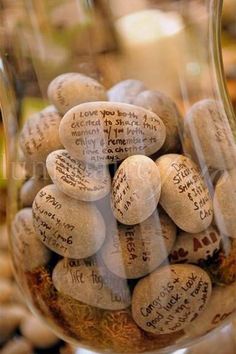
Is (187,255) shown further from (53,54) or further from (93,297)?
(53,54)

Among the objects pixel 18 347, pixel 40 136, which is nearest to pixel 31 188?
pixel 40 136

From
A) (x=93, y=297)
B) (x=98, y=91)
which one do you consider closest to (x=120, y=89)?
(x=98, y=91)

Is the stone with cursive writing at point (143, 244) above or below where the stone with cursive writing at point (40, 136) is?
below

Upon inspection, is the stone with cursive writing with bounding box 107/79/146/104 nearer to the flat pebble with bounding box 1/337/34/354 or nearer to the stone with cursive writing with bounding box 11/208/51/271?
the stone with cursive writing with bounding box 11/208/51/271

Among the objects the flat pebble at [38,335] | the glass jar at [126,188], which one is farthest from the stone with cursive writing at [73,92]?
the flat pebble at [38,335]

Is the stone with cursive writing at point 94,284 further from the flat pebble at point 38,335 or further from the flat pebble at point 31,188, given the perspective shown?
the flat pebble at point 38,335

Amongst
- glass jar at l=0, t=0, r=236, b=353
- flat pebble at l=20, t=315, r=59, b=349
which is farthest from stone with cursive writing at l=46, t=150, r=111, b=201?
flat pebble at l=20, t=315, r=59, b=349
